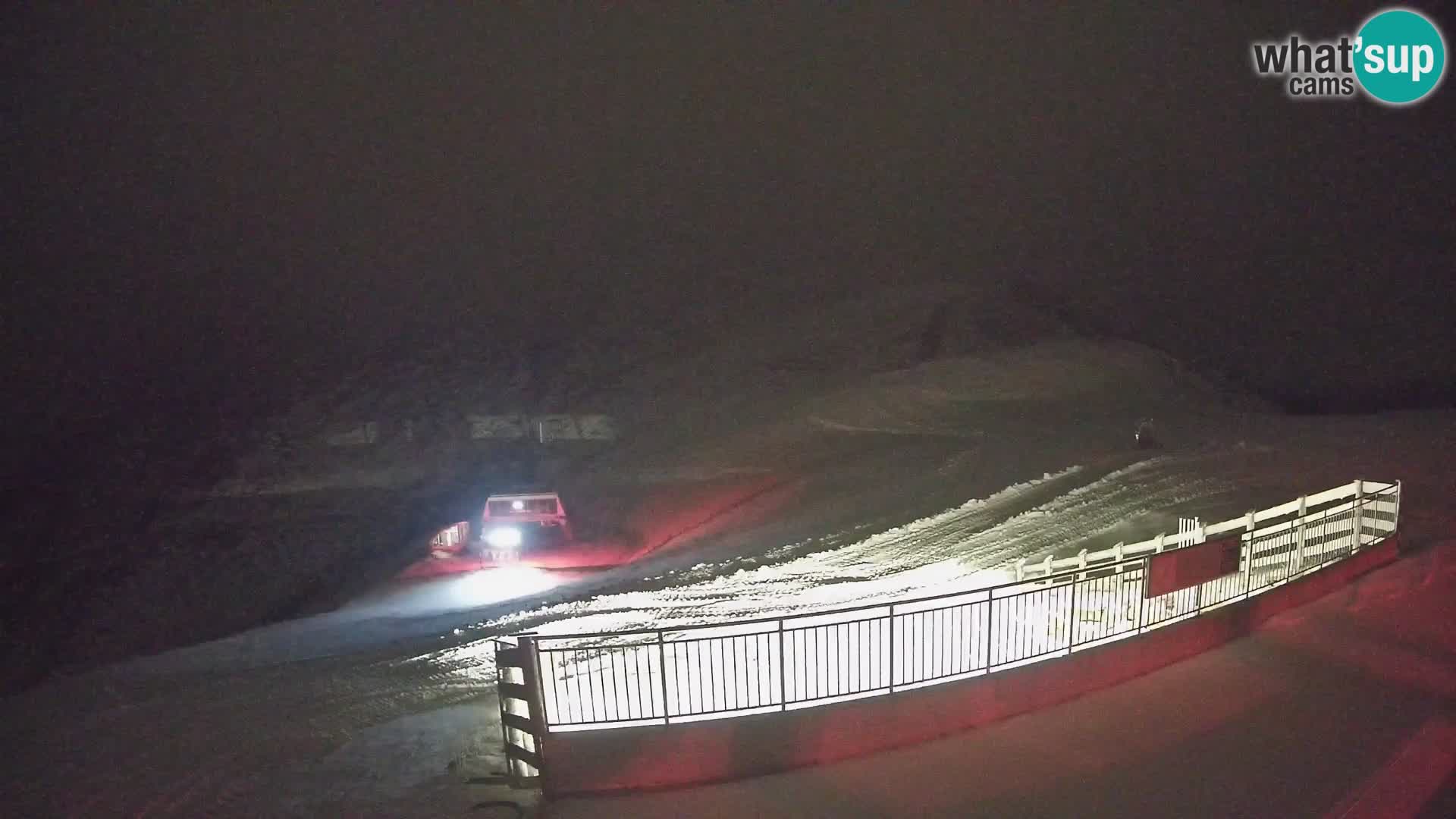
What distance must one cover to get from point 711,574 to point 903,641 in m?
6.96

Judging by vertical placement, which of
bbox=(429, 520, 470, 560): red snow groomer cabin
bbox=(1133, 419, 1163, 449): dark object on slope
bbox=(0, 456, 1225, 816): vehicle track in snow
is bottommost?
bbox=(429, 520, 470, 560): red snow groomer cabin

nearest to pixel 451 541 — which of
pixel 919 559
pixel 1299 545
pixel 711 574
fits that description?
pixel 711 574

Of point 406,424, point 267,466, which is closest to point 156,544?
A: point 267,466

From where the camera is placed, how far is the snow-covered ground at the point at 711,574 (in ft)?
23.8

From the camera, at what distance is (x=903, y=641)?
7.25 m

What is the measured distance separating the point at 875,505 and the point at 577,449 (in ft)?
47.5

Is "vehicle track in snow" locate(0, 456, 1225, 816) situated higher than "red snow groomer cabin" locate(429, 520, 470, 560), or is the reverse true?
"vehicle track in snow" locate(0, 456, 1225, 816)

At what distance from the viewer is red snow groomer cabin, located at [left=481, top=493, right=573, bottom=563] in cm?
1655

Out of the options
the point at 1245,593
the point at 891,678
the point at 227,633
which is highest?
the point at 891,678

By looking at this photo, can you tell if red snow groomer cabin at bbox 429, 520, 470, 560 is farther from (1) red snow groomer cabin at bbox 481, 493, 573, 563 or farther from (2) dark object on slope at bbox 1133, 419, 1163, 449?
(2) dark object on slope at bbox 1133, 419, 1163, 449

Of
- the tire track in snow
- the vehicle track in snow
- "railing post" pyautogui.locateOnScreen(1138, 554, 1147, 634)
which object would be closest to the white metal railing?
"railing post" pyautogui.locateOnScreen(1138, 554, 1147, 634)

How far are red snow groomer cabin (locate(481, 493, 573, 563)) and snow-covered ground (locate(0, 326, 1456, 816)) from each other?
92 centimetres

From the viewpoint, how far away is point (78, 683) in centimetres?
1067

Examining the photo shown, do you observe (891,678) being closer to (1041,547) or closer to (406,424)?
(1041,547)
